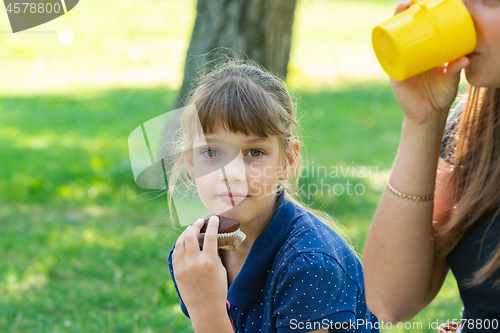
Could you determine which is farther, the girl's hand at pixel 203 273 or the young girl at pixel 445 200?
the girl's hand at pixel 203 273

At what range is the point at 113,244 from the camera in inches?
168

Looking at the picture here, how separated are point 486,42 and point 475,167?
0.42 m

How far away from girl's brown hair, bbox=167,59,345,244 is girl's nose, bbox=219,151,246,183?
115 millimetres

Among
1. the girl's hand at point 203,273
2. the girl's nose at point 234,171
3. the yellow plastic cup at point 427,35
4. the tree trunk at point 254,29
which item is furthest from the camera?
the tree trunk at point 254,29

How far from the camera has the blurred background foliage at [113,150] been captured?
3457mm

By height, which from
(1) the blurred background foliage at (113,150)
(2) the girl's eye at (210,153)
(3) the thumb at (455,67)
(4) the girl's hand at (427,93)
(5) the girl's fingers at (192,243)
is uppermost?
(3) the thumb at (455,67)

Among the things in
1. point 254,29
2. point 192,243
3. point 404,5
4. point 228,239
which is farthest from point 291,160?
point 254,29

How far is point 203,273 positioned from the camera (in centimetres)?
174

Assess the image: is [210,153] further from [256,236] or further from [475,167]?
[475,167]

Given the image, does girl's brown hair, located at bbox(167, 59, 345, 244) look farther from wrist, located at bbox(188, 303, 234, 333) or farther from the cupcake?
wrist, located at bbox(188, 303, 234, 333)

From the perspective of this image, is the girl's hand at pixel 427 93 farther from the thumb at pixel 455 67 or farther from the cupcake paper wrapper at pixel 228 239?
the cupcake paper wrapper at pixel 228 239

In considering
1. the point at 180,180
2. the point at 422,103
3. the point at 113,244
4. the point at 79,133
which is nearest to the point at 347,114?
the point at 79,133

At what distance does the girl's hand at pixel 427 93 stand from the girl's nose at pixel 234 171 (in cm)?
62

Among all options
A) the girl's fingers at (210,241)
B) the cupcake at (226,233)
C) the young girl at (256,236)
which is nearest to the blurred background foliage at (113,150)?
the young girl at (256,236)
